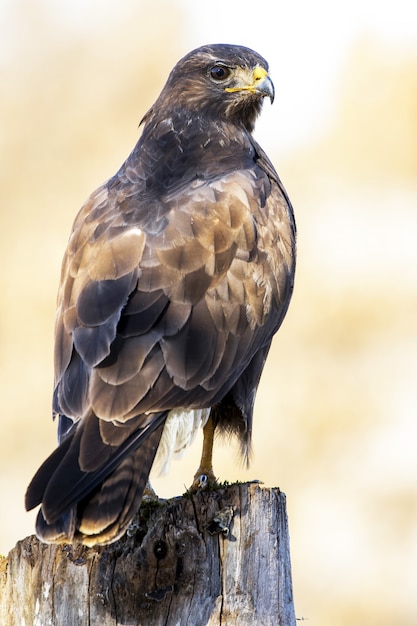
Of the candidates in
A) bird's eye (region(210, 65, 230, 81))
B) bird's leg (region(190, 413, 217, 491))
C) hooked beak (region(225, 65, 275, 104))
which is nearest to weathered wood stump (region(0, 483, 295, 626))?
bird's leg (region(190, 413, 217, 491))

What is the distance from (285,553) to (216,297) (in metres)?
1.35

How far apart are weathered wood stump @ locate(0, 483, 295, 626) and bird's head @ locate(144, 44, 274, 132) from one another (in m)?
2.76

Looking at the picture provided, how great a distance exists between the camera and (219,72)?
275 inches

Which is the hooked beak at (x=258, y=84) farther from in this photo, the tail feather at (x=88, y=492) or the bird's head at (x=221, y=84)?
the tail feather at (x=88, y=492)

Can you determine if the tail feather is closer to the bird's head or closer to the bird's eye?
the bird's head

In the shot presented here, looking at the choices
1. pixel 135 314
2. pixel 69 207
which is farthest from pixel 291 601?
pixel 69 207

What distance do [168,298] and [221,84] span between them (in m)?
1.93

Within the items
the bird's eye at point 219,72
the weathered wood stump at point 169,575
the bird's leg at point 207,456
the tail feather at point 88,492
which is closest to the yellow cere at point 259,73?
the bird's eye at point 219,72

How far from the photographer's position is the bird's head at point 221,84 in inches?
272

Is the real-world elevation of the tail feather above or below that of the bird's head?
below

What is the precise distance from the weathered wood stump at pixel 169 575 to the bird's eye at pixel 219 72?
9.47 feet

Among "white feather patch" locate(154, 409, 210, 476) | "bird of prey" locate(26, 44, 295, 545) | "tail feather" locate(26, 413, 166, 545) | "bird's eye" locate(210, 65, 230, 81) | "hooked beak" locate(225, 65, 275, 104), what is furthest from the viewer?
"bird's eye" locate(210, 65, 230, 81)

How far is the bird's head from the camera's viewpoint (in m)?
6.91

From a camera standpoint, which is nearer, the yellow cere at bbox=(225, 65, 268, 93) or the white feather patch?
the white feather patch
